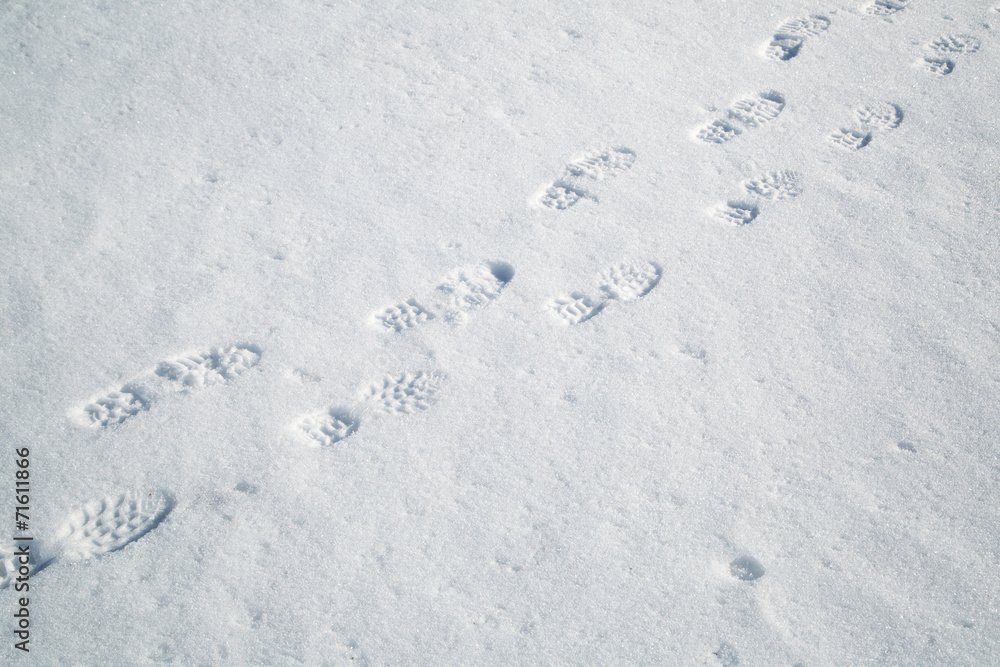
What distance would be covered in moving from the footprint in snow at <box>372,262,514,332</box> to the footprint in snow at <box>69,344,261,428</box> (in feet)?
0.82

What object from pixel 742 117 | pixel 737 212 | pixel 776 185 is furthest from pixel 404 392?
pixel 742 117

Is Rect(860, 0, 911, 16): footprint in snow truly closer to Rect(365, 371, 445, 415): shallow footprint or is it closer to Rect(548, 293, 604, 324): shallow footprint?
Rect(548, 293, 604, 324): shallow footprint

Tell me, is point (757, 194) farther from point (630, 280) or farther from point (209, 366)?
point (209, 366)

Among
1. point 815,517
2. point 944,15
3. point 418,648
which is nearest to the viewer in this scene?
point 418,648

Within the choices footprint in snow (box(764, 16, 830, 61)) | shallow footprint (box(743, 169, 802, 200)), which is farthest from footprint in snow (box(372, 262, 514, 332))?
footprint in snow (box(764, 16, 830, 61))

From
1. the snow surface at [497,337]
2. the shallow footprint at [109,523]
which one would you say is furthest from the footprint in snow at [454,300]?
the shallow footprint at [109,523]

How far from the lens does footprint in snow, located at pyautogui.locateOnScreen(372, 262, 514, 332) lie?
1330 millimetres

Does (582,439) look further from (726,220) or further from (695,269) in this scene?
(726,220)

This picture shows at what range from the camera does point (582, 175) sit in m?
1.62

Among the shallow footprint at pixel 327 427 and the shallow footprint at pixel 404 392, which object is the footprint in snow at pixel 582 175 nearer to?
the shallow footprint at pixel 404 392

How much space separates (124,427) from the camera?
45.1 inches

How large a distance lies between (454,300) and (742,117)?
3.03 feet

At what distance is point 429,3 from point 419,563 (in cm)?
168

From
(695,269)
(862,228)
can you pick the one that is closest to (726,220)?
(695,269)
